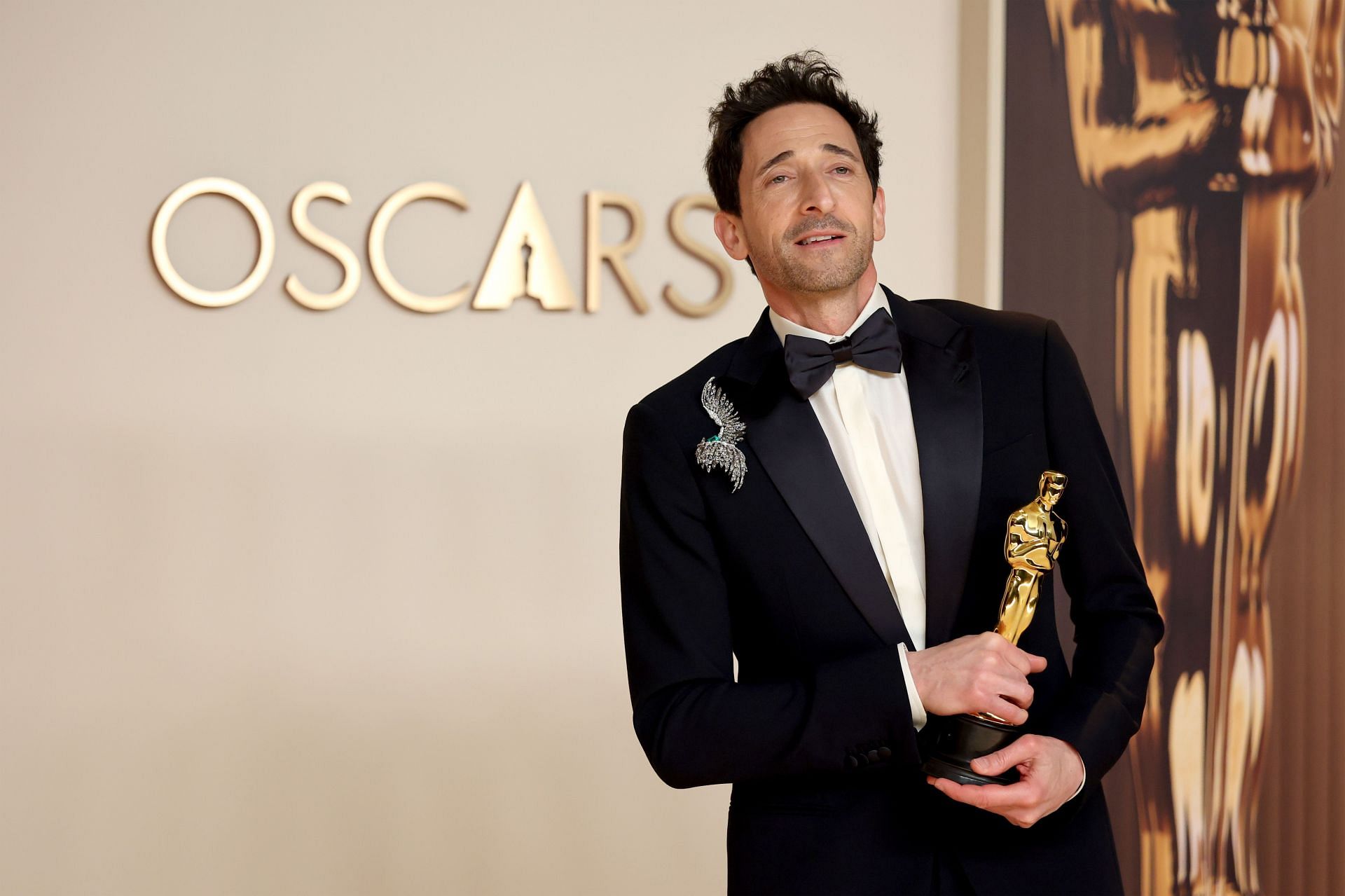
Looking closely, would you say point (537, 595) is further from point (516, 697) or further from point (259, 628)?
point (259, 628)

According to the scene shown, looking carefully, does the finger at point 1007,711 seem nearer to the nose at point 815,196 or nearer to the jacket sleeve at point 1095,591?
the jacket sleeve at point 1095,591

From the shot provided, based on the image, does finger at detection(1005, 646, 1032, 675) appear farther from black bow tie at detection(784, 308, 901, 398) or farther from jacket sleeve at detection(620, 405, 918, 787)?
black bow tie at detection(784, 308, 901, 398)

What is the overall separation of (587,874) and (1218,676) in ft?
6.29

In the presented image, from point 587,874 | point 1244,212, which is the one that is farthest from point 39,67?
point 1244,212

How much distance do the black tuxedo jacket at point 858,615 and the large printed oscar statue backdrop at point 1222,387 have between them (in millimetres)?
1883

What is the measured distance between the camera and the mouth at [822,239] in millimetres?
1989

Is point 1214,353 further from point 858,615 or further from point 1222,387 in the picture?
point 858,615

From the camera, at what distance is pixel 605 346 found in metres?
3.71

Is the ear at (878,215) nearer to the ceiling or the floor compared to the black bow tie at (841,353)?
nearer to the ceiling

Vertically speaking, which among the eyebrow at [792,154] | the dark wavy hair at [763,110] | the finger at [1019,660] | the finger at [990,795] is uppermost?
the dark wavy hair at [763,110]

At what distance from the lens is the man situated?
173 centimetres

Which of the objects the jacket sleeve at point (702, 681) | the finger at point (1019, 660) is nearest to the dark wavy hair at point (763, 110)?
the jacket sleeve at point (702, 681)

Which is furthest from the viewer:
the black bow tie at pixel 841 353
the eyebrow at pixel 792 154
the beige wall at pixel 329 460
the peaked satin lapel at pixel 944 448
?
the beige wall at pixel 329 460

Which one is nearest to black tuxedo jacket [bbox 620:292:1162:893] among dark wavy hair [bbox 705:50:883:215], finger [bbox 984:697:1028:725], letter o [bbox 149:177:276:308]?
finger [bbox 984:697:1028:725]
